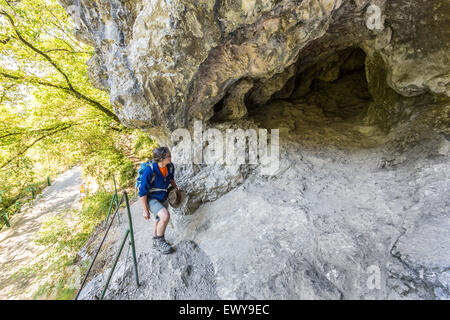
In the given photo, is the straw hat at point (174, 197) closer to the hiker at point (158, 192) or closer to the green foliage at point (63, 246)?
the hiker at point (158, 192)

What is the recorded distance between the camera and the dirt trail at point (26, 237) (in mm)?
5965

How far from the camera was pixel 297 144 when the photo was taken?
4.48 metres

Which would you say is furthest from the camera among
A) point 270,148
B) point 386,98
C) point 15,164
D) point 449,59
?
point 15,164

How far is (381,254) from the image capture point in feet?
7.71

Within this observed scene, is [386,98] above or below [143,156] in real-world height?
above

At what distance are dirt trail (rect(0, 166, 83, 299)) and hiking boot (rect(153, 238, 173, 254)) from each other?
5347 mm

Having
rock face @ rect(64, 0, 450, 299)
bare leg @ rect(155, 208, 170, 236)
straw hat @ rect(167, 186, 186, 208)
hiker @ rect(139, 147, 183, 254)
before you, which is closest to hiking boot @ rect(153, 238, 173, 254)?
hiker @ rect(139, 147, 183, 254)

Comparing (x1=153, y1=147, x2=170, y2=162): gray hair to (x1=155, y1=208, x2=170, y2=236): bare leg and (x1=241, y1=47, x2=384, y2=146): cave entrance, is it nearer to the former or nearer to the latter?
(x1=155, y1=208, x2=170, y2=236): bare leg

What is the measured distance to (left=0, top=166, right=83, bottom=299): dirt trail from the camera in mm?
5965

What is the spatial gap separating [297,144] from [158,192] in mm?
3151

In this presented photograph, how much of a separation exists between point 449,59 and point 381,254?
3.50 m
